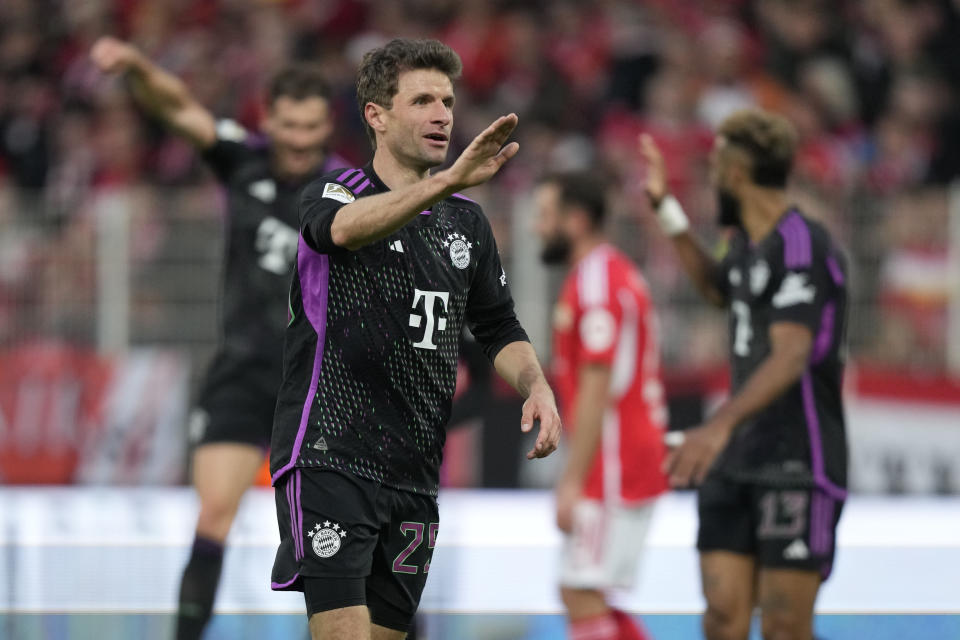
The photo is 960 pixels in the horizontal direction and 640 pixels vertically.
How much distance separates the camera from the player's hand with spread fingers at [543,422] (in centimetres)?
407

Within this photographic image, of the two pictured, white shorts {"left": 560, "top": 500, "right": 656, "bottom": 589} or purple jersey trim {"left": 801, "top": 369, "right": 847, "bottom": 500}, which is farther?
white shorts {"left": 560, "top": 500, "right": 656, "bottom": 589}

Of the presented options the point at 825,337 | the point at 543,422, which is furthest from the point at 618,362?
the point at 543,422

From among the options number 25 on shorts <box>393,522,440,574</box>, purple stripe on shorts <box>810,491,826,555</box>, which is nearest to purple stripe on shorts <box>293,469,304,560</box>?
number 25 on shorts <box>393,522,440,574</box>

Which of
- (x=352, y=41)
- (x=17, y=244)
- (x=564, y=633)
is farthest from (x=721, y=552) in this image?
(x=352, y=41)

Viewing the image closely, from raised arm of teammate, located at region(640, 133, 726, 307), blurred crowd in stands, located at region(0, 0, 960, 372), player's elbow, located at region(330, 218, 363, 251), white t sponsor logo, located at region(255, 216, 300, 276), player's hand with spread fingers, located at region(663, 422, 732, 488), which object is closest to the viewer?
player's elbow, located at region(330, 218, 363, 251)

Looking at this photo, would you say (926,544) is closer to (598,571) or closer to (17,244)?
(598,571)

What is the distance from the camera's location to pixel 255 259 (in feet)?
21.8

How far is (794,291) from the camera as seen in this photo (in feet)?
18.7

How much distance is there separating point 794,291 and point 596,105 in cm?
776

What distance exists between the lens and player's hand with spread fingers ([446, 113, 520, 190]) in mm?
3729

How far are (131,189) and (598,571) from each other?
7.25 metres

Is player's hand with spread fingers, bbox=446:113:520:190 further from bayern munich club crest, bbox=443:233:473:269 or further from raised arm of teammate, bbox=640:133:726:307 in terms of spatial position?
raised arm of teammate, bbox=640:133:726:307

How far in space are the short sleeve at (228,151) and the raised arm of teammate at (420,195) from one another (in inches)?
113

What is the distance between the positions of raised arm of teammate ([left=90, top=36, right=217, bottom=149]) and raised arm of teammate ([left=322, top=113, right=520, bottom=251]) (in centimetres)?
297
